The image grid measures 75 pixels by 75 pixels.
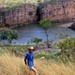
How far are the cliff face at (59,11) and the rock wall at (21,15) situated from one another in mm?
1986

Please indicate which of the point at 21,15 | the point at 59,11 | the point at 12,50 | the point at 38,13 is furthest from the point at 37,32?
the point at 12,50

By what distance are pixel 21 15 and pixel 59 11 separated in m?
8.03

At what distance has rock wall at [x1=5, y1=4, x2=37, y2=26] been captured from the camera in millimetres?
67312

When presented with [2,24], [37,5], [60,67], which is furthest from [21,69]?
[37,5]

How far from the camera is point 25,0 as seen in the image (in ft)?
236

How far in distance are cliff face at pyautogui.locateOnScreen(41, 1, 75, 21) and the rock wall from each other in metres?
1.99

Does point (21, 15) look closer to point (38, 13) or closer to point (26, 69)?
point (38, 13)

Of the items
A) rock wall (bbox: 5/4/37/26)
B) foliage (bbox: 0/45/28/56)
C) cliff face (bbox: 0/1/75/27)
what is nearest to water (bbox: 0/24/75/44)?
rock wall (bbox: 5/4/37/26)

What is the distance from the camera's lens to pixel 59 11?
237 ft

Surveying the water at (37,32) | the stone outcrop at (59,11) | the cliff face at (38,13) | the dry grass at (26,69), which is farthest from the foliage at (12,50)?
the stone outcrop at (59,11)

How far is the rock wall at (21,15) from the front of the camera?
67312mm

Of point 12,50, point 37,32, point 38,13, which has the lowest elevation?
point 37,32

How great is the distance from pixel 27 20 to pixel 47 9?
178 inches

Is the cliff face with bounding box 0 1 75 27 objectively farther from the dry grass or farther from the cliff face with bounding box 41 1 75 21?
the dry grass
